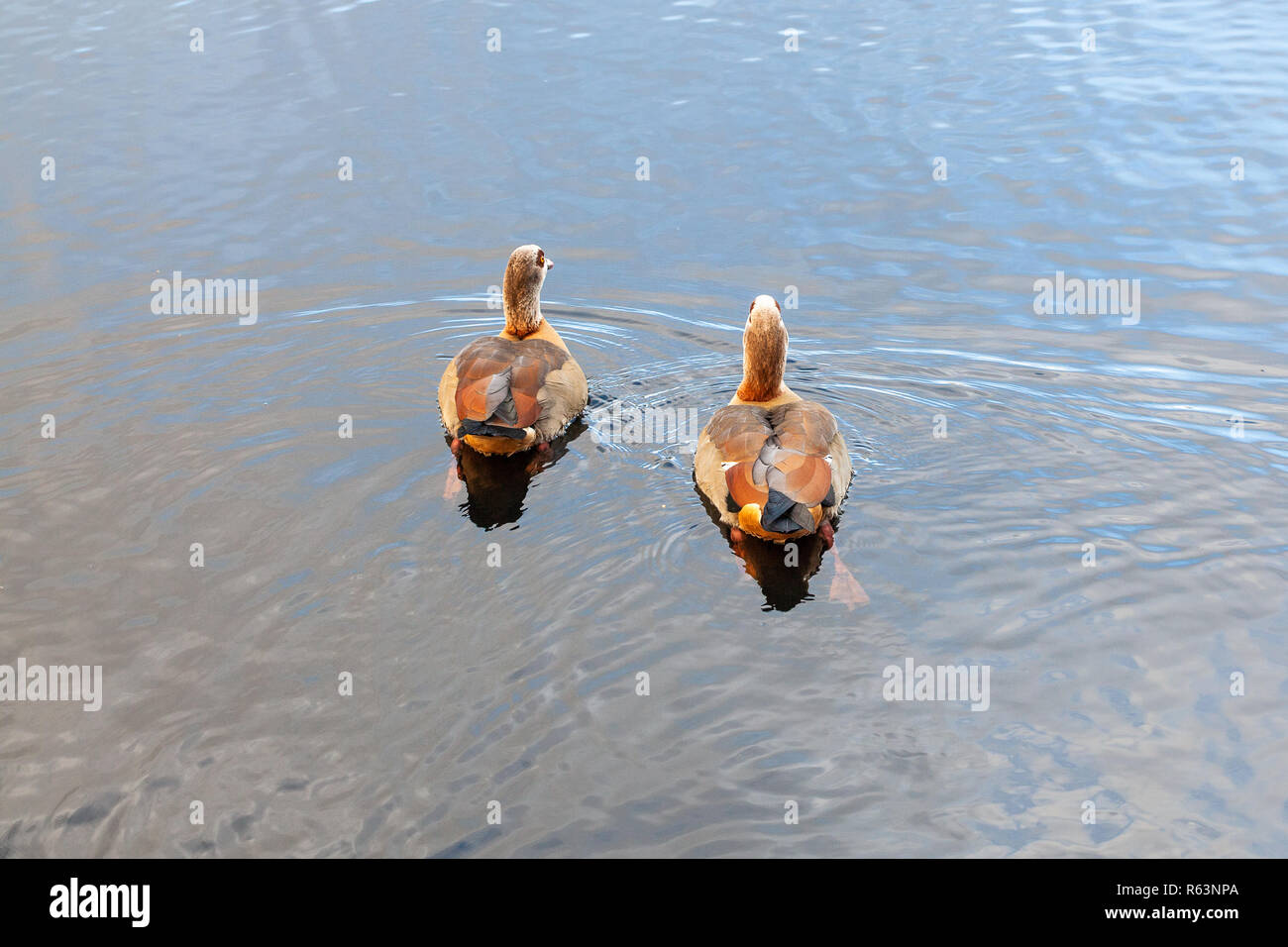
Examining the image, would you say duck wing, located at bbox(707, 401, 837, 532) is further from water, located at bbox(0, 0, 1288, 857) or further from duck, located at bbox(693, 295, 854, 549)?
water, located at bbox(0, 0, 1288, 857)

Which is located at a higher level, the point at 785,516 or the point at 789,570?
the point at 785,516

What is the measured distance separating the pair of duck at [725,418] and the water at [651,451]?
34 cm

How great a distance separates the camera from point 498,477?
10.5 meters

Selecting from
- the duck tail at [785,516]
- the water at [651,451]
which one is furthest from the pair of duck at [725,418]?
the water at [651,451]

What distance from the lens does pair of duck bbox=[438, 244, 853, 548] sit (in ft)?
29.7

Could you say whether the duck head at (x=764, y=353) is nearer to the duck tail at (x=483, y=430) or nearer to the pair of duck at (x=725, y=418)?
the pair of duck at (x=725, y=418)

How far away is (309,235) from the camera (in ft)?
50.1

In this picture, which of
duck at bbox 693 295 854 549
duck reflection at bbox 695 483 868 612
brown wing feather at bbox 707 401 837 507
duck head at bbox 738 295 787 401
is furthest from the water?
duck head at bbox 738 295 787 401

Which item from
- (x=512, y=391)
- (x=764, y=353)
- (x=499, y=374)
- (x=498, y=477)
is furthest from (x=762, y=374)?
(x=498, y=477)

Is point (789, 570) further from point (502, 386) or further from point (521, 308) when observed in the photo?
point (521, 308)

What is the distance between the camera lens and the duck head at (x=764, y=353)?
10672mm

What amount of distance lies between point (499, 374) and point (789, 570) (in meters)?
3.32

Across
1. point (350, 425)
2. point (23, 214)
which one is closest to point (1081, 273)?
point (350, 425)

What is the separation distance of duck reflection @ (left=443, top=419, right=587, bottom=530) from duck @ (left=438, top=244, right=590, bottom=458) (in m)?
0.07
